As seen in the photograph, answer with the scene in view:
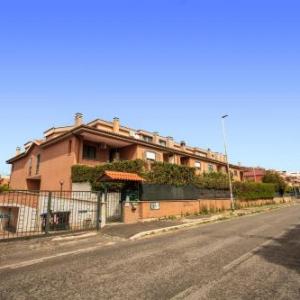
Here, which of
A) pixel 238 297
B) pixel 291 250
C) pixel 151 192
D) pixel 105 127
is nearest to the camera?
pixel 238 297

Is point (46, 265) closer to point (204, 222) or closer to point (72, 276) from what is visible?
point (72, 276)

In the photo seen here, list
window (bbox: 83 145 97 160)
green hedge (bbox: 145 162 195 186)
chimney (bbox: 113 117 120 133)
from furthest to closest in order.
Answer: chimney (bbox: 113 117 120 133), window (bbox: 83 145 97 160), green hedge (bbox: 145 162 195 186)

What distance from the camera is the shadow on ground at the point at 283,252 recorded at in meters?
6.69

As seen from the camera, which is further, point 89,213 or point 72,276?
point 89,213

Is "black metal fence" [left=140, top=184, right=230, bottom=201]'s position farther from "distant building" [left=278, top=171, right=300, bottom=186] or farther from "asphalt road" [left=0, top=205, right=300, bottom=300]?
"distant building" [left=278, top=171, right=300, bottom=186]

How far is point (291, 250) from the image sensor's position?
27.3 feet

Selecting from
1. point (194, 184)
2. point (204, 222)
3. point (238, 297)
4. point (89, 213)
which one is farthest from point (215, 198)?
point (238, 297)

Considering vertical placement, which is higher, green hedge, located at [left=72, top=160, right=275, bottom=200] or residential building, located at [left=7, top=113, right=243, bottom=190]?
residential building, located at [left=7, top=113, right=243, bottom=190]

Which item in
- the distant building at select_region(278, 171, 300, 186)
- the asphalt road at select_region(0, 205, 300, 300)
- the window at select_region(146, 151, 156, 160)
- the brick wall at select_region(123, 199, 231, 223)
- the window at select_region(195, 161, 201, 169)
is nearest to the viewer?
the asphalt road at select_region(0, 205, 300, 300)

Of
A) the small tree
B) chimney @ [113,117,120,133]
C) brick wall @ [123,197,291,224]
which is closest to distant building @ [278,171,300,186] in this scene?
the small tree

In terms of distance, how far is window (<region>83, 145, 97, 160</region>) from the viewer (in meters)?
26.0

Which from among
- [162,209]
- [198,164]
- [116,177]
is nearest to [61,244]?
[116,177]

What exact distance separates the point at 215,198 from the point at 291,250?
18888mm

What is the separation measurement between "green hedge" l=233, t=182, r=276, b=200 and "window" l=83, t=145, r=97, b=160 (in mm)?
17742
